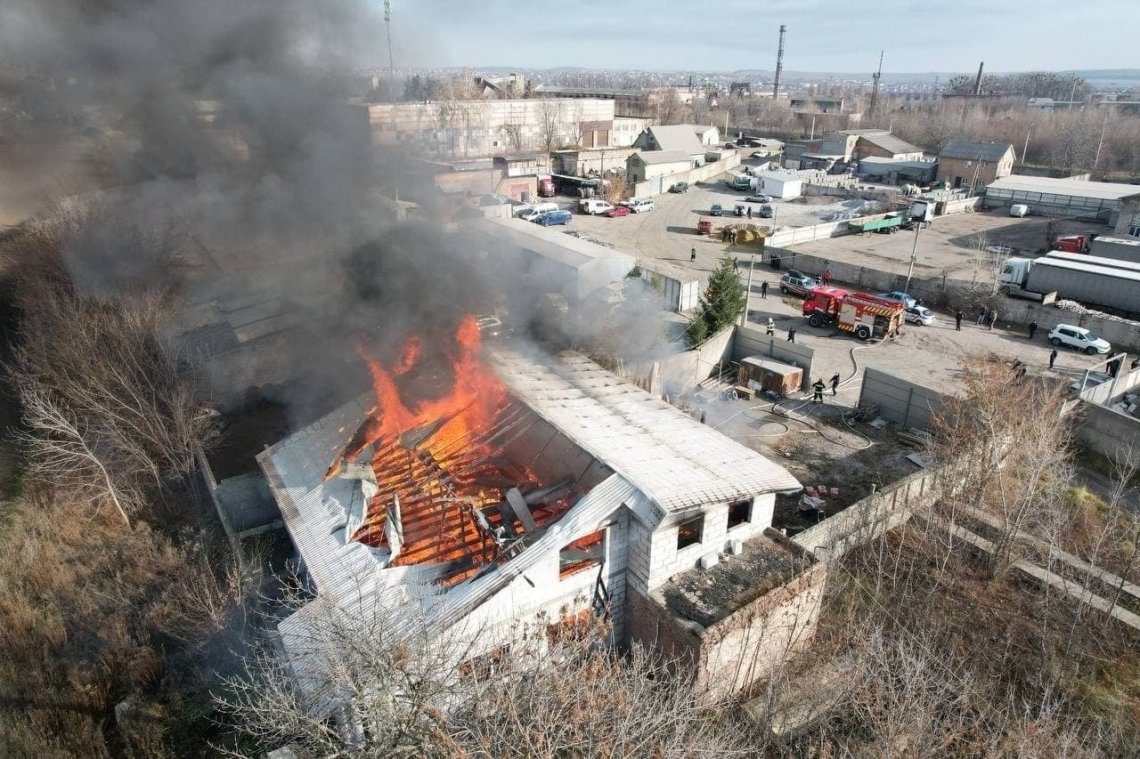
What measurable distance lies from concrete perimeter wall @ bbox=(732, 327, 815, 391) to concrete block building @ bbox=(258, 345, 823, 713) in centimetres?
878

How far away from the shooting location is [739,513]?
10078 millimetres

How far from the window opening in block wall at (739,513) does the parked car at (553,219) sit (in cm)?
2921

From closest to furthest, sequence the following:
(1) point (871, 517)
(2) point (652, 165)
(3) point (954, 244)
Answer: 1. (1) point (871, 517)
2. (3) point (954, 244)
3. (2) point (652, 165)

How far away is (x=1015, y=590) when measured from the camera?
11.6m

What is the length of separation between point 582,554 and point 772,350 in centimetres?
1233

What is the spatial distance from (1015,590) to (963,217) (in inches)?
1467

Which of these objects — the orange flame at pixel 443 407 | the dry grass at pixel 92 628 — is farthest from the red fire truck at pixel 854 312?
the dry grass at pixel 92 628

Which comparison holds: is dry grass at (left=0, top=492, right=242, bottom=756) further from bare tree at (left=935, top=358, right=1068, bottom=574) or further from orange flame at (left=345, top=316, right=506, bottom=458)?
bare tree at (left=935, top=358, right=1068, bottom=574)

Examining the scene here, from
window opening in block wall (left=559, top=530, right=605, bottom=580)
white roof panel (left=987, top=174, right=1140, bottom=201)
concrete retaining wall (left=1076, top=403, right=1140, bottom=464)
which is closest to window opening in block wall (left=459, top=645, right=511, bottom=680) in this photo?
window opening in block wall (left=559, top=530, right=605, bottom=580)

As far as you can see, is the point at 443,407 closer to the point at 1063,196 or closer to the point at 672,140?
the point at 1063,196

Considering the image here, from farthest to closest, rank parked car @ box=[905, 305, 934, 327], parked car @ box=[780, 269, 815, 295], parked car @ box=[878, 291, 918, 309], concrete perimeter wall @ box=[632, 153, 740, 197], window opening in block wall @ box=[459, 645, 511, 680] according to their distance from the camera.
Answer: concrete perimeter wall @ box=[632, 153, 740, 197]
parked car @ box=[780, 269, 815, 295]
parked car @ box=[878, 291, 918, 309]
parked car @ box=[905, 305, 934, 327]
window opening in block wall @ box=[459, 645, 511, 680]

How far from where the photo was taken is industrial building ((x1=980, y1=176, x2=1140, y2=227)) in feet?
126

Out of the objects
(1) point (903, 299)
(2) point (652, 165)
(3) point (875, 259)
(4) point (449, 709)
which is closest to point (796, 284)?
(1) point (903, 299)

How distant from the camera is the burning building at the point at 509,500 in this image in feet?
28.1
